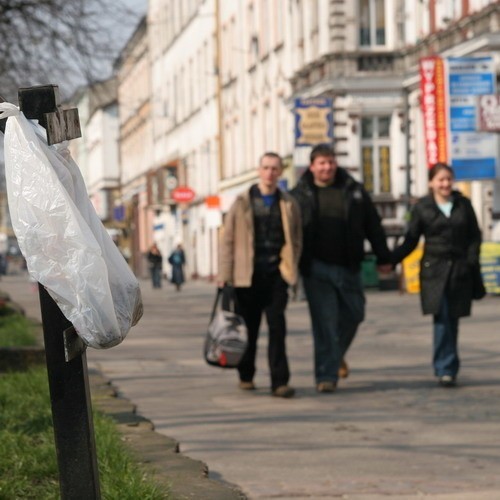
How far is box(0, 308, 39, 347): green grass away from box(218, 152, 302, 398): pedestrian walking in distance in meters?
3.45

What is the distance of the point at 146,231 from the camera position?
298 ft

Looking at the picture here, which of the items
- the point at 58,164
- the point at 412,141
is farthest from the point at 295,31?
the point at 58,164

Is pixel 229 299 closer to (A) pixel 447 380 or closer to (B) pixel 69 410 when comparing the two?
(A) pixel 447 380

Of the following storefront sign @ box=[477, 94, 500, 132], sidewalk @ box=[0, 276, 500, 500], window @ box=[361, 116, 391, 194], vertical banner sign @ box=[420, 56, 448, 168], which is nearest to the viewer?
sidewalk @ box=[0, 276, 500, 500]

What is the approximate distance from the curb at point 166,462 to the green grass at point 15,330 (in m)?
6.25

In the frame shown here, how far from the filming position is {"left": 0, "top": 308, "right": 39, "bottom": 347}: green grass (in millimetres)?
15844

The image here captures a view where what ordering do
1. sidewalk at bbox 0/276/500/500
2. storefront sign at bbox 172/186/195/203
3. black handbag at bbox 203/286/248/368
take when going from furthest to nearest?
storefront sign at bbox 172/186/195/203, black handbag at bbox 203/286/248/368, sidewalk at bbox 0/276/500/500

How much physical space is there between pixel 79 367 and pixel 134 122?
8834 centimetres

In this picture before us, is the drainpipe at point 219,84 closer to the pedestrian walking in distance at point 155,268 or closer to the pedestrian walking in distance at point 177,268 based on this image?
the pedestrian walking in distance at point 177,268

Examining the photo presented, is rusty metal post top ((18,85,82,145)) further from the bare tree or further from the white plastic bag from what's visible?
the bare tree

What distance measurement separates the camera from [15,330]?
17.6m

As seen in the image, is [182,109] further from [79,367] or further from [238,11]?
[79,367]

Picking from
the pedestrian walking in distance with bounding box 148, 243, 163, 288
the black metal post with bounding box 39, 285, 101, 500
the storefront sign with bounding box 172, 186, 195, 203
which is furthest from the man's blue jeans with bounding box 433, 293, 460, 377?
the storefront sign with bounding box 172, 186, 195, 203

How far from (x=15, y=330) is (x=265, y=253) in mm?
5929
